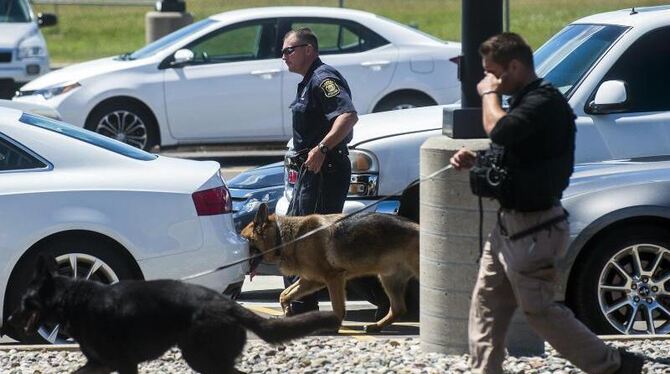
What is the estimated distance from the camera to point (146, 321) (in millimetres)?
5855

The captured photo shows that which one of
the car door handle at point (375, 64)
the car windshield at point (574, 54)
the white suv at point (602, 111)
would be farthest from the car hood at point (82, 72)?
the car windshield at point (574, 54)

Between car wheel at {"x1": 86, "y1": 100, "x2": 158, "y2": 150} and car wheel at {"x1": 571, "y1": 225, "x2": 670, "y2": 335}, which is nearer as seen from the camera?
car wheel at {"x1": 571, "y1": 225, "x2": 670, "y2": 335}

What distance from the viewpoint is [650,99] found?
9227 mm

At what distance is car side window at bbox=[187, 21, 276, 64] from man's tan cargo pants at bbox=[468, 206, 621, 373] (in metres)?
10.2

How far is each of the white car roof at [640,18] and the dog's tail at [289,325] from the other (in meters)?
4.20

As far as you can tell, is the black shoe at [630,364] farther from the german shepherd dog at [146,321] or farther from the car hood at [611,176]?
the car hood at [611,176]

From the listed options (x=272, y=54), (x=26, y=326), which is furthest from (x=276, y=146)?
(x=26, y=326)

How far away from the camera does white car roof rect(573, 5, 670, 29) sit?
30.4 ft

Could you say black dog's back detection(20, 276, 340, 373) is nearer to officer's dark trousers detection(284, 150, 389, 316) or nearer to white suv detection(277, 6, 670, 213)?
officer's dark trousers detection(284, 150, 389, 316)

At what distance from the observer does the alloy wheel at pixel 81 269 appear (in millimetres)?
7805

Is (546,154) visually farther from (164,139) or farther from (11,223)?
(164,139)

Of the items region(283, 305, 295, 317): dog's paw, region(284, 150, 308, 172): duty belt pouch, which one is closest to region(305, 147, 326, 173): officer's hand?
region(284, 150, 308, 172): duty belt pouch

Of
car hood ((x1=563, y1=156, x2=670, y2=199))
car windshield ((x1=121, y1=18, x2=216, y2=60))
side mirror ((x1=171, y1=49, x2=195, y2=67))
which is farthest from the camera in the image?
car windshield ((x1=121, y1=18, x2=216, y2=60))

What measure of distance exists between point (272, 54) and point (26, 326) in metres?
10.2
